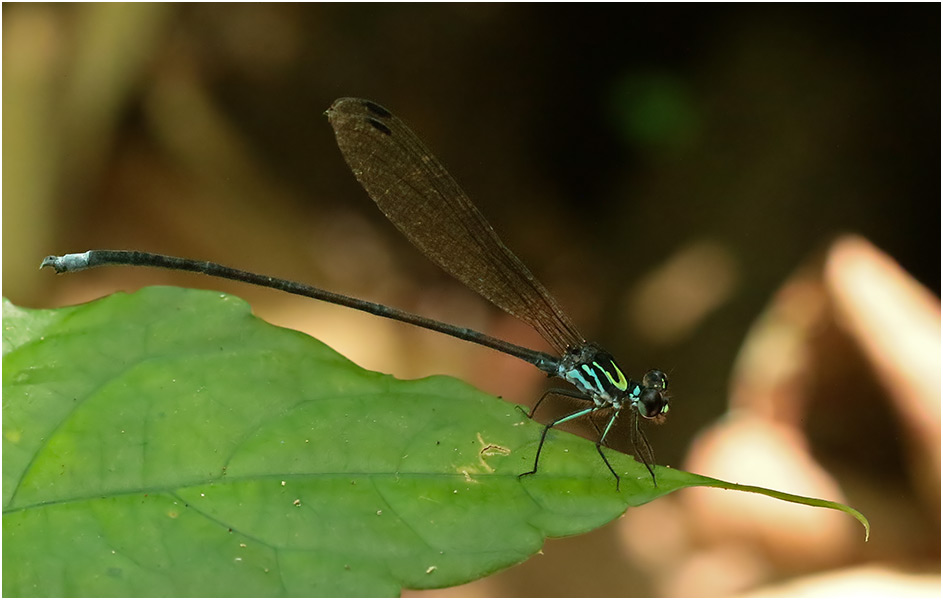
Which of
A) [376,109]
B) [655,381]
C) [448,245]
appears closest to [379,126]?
[376,109]

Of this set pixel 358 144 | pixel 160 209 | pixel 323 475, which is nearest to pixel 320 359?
pixel 323 475

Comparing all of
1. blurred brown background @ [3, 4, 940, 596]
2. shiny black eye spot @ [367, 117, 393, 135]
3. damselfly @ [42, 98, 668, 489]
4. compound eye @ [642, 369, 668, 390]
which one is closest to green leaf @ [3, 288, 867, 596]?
damselfly @ [42, 98, 668, 489]

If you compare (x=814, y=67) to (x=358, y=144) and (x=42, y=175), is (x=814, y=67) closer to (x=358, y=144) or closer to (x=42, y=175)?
(x=358, y=144)

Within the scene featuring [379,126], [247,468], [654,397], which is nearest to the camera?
[247,468]

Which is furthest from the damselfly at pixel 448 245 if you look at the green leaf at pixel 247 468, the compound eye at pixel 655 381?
the green leaf at pixel 247 468

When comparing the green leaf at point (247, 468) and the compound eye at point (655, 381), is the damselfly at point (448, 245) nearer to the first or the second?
the compound eye at point (655, 381)

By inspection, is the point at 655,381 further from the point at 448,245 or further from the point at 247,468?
the point at 247,468

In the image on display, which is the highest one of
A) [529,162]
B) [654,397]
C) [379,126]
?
[379,126]
